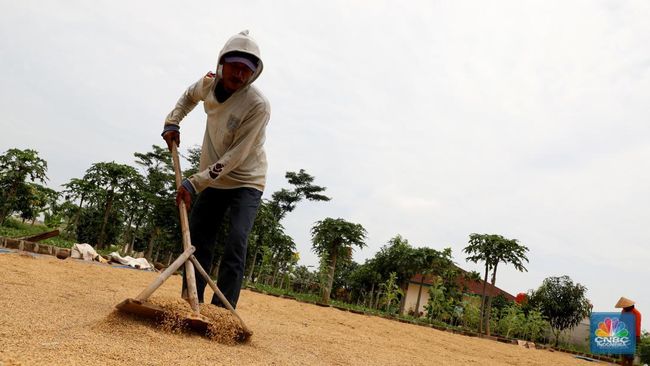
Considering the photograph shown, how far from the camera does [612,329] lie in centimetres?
586

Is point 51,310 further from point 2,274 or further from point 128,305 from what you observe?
point 2,274

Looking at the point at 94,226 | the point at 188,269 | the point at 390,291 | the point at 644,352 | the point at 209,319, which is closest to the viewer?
the point at 209,319

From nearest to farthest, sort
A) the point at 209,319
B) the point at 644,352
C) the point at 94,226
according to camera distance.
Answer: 1. the point at 209,319
2. the point at 644,352
3. the point at 94,226

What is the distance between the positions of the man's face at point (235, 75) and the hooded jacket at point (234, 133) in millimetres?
50

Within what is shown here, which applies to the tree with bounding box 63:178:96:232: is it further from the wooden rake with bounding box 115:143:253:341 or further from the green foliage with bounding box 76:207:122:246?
the wooden rake with bounding box 115:143:253:341

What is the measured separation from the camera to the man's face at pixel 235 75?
2.41 m

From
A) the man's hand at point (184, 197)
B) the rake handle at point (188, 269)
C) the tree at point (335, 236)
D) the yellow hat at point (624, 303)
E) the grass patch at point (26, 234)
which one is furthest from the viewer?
the tree at point (335, 236)

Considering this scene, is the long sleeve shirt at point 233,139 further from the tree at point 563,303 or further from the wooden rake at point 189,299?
the tree at point 563,303

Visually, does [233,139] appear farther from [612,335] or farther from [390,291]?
[390,291]

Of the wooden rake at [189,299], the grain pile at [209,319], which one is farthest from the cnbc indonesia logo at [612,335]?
the wooden rake at [189,299]

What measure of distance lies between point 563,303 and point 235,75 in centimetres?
2588

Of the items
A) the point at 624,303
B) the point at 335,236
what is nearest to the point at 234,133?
the point at 624,303

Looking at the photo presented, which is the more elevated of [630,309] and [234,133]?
[234,133]

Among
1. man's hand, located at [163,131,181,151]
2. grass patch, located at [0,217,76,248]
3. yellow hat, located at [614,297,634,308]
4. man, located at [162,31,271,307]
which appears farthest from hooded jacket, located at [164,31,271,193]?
grass patch, located at [0,217,76,248]
